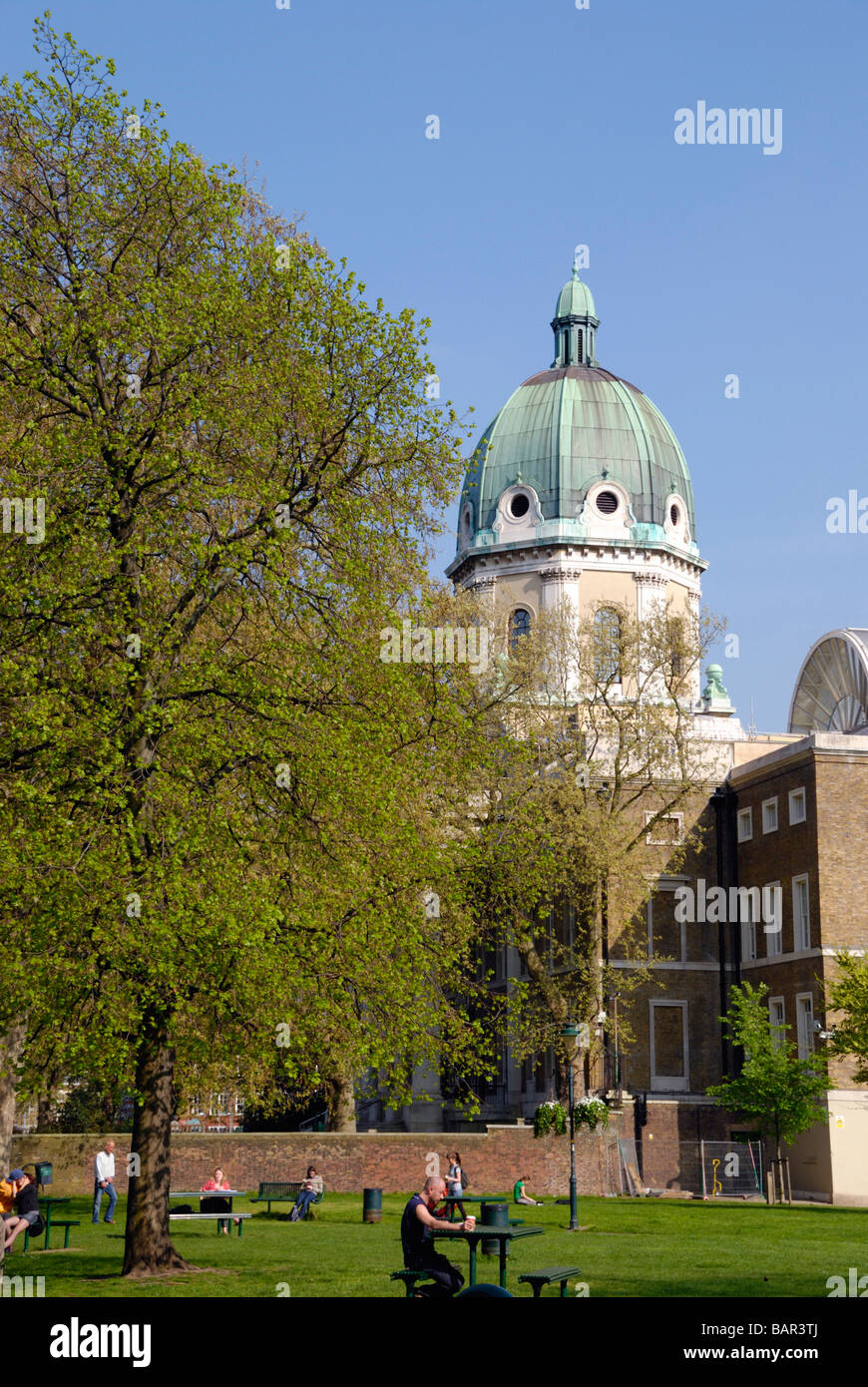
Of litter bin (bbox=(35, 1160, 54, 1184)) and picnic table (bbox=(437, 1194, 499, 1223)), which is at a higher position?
picnic table (bbox=(437, 1194, 499, 1223))

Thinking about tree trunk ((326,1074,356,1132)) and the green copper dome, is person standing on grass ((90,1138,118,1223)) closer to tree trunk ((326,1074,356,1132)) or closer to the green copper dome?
tree trunk ((326,1074,356,1132))

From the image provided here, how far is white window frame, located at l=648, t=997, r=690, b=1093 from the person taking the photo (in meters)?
53.6

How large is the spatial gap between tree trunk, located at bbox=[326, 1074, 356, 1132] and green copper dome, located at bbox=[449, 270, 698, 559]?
105ft

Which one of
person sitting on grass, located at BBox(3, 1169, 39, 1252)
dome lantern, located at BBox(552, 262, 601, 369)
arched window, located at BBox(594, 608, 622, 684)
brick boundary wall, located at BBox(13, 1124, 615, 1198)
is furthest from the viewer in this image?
dome lantern, located at BBox(552, 262, 601, 369)

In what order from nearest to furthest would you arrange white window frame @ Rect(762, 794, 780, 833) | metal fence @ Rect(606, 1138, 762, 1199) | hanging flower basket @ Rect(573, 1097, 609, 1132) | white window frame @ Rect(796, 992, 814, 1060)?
hanging flower basket @ Rect(573, 1097, 609, 1132)
metal fence @ Rect(606, 1138, 762, 1199)
white window frame @ Rect(796, 992, 814, 1060)
white window frame @ Rect(762, 794, 780, 833)

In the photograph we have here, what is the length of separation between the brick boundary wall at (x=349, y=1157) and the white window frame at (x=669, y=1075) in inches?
411

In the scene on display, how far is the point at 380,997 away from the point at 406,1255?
20.2ft

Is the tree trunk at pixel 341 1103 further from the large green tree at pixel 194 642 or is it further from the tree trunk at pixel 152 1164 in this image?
the tree trunk at pixel 152 1164

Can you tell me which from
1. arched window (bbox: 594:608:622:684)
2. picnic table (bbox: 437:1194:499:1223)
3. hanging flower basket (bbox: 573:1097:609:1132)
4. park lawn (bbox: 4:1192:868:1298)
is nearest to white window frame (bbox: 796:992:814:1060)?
hanging flower basket (bbox: 573:1097:609:1132)

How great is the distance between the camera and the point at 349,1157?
41.2 meters

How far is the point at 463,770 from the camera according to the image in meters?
23.7

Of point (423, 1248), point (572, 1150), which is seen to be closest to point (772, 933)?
point (572, 1150)

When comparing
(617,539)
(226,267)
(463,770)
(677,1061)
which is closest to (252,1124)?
(677,1061)

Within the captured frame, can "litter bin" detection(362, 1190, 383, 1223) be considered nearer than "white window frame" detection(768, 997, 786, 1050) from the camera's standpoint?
Yes
